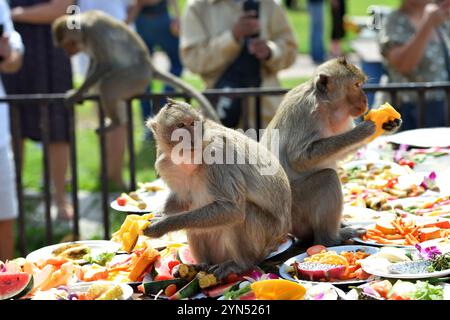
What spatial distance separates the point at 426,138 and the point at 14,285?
2.05 metres

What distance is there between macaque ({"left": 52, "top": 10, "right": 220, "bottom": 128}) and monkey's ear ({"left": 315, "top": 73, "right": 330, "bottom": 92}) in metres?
3.20

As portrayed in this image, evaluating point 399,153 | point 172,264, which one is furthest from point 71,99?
point 172,264

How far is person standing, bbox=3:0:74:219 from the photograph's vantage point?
735 cm

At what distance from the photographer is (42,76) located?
7453mm

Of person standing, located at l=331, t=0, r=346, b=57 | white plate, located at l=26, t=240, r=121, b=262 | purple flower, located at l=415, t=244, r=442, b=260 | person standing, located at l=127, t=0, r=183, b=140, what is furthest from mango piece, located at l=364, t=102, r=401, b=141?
person standing, located at l=331, t=0, r=346, b=57

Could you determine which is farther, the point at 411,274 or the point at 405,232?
the point at 405,232

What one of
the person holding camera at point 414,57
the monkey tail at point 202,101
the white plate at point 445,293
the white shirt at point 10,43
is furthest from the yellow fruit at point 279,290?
the person holding camera at point 414,57

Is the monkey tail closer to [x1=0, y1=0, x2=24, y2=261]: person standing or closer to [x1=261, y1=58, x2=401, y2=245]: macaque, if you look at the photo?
[x1=0, y1=0, x2=24, y2=261]: person standing

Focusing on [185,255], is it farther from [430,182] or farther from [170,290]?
[430,182]

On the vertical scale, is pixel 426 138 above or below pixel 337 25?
below

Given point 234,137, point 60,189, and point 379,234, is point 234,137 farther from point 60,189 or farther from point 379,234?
point 60,189

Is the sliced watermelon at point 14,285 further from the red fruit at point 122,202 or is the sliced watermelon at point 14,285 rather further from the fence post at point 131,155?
the fence post at point 131,155

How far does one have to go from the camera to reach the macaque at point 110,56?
7.11 m
